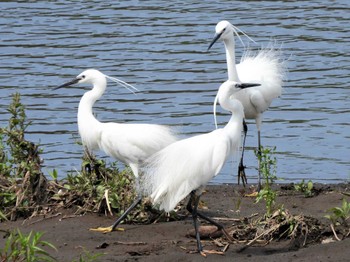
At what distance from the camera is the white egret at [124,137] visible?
835 cm

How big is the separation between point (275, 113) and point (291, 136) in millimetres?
1159

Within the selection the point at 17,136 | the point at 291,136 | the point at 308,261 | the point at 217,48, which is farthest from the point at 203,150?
the point at 217,48

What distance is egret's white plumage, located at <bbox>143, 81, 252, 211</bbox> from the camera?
292 inches

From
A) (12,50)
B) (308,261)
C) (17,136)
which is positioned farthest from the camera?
(12,50)

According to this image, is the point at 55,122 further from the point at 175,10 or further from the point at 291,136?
the point at 175,10

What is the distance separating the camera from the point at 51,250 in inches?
287

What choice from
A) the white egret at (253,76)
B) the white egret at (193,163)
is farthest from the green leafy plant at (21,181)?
the white egret at (253,76)

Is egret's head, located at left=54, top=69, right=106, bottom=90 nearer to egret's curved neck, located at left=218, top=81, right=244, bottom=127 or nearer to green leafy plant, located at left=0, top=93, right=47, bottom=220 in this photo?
green leafy plant, located at left=0, top=93, right=47, bottom=220

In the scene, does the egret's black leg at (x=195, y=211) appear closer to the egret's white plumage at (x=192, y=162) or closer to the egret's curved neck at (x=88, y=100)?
the egret's white plumage at (x=192, y=162)

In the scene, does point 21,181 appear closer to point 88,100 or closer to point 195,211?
point 88,100

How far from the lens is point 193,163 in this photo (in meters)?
7.40

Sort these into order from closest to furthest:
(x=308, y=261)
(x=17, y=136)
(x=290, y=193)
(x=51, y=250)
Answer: (x=308, y=261), (x=51, y=250), (x=17, y=136), (x=290, y=193)

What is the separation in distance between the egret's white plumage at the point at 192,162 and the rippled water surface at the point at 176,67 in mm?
3129

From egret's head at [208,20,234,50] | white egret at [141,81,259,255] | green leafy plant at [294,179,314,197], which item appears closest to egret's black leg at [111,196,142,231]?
white egret at [141,81,259,255]
